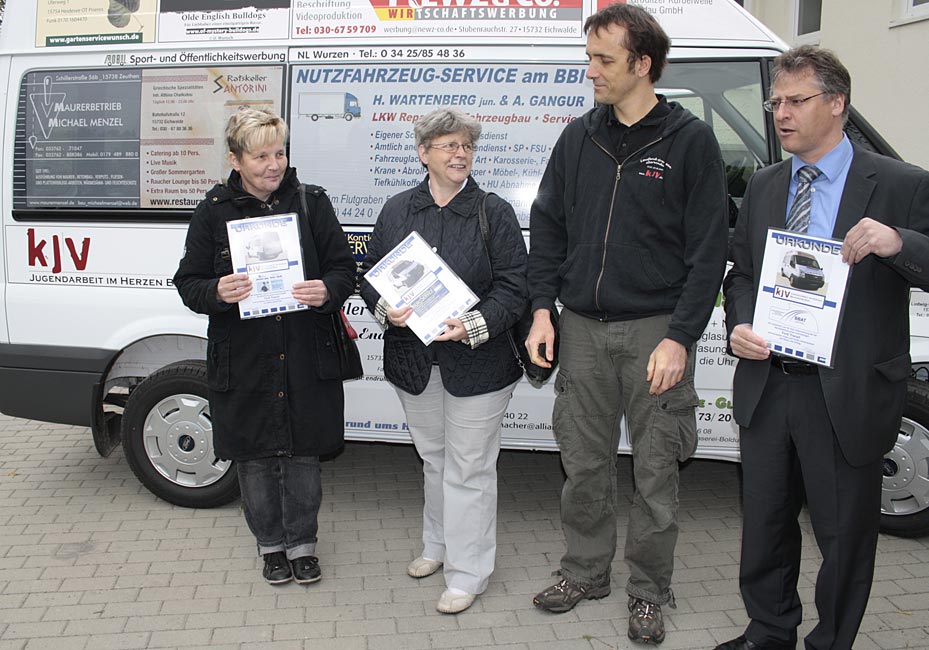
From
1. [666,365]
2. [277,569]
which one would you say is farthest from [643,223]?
[277,569]

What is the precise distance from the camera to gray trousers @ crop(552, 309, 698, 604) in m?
3.03

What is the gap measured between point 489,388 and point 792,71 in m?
1.49

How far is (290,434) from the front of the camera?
3.46 metres

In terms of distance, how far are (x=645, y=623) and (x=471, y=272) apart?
1446 mm

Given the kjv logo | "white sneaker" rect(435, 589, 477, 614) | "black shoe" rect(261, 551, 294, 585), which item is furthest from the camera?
the kjv logo

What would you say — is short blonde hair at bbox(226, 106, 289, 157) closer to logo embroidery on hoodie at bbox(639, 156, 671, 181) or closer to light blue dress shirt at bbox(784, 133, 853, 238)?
logo embroidery on hoodie at bbox(639, 156, 671, 181)

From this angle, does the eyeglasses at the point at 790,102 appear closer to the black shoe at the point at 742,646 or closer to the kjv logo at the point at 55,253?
the black shoe at the point at 742,646

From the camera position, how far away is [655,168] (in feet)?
9.50

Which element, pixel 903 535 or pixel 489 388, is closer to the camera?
pixel 489 388

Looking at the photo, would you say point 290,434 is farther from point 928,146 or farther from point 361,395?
point 928,146

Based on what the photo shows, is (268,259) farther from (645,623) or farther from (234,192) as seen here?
(645,623)

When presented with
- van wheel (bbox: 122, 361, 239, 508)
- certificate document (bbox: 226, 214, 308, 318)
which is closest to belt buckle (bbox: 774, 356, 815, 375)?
certificate document (bbox: 226, 214, 308, 318)

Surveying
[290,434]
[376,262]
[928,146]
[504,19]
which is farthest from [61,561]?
[928,146]

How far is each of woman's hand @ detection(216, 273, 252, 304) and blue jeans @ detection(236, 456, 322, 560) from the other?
28.9 inches
